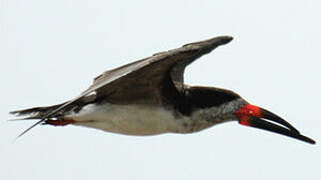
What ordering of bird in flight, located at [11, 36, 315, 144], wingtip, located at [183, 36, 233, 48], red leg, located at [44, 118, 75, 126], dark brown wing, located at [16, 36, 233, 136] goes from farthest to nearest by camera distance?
red leg, located at [44, 118, 75, 126] → bird in flight, located at [11, 36, 315, 144] → wingtip, located at [183, 36, 233, 48] → dark brown wing, located at [16, 36, 233, 136]

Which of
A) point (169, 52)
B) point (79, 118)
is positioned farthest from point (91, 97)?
point (169, 52)

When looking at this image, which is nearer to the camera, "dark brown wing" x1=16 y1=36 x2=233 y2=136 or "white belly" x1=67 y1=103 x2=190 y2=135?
"dark brown wing" x1=16 y1=36 x2=233 y2=136

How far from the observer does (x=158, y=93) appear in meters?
13.4

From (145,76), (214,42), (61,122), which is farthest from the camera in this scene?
(61,122)

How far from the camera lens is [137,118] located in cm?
1349

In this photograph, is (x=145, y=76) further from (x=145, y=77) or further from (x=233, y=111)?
(x=233, y=111)

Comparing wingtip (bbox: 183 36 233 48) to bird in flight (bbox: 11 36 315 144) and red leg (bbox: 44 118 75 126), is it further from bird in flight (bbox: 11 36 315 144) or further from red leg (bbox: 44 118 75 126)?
red leg (bbox: 44 118 75 126)

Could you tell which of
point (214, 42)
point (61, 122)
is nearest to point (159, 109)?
point (214, 42)

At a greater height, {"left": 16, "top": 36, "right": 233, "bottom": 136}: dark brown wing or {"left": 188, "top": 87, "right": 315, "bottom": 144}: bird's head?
{"left": 16, "top": 36, "right": 233, "bottom": 136}: dark brown wing

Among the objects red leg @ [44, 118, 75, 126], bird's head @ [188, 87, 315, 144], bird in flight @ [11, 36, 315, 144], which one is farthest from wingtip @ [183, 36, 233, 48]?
red leg @ [44, 118, 75, 126]

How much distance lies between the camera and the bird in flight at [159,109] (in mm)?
13211

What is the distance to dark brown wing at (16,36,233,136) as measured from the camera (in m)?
11.8

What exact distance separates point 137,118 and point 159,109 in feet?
1.09

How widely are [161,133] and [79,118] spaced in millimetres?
1192
